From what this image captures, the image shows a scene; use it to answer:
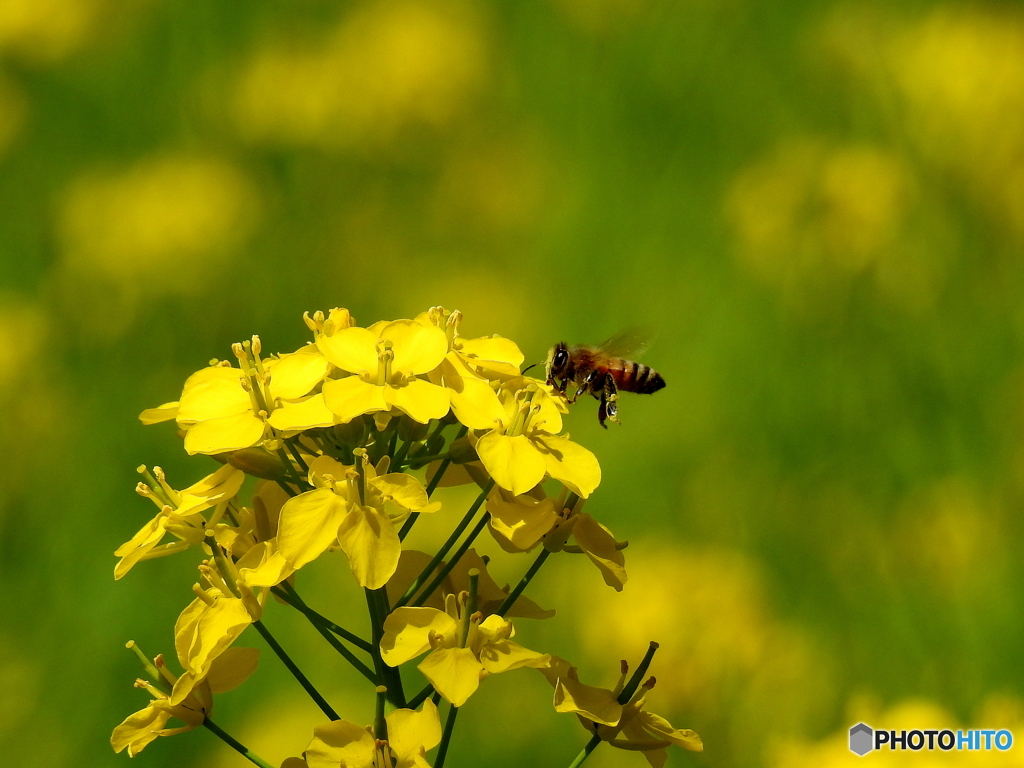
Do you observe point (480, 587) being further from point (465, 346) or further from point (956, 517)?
point (956, 517)

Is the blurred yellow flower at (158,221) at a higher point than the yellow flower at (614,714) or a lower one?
higher

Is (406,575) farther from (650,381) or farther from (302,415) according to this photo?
(650,381)

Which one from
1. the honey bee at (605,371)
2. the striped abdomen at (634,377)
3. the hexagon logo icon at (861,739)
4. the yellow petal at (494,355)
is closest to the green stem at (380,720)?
the yellow petal at (494,355)

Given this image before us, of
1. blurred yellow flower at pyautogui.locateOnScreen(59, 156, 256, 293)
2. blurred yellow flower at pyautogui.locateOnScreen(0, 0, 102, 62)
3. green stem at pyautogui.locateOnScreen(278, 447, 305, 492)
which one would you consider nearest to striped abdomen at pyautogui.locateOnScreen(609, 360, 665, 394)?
green stem at pyautogui.locateOnScreen(278, 447, 305, 492)

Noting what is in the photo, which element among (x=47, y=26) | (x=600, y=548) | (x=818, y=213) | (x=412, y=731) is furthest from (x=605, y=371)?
(x=47, y=26)

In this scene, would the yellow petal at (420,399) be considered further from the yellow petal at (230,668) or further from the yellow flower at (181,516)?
the yellow petal at (230,668)

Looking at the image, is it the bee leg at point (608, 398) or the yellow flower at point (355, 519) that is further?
→ the bee leg at point (608, 398)
